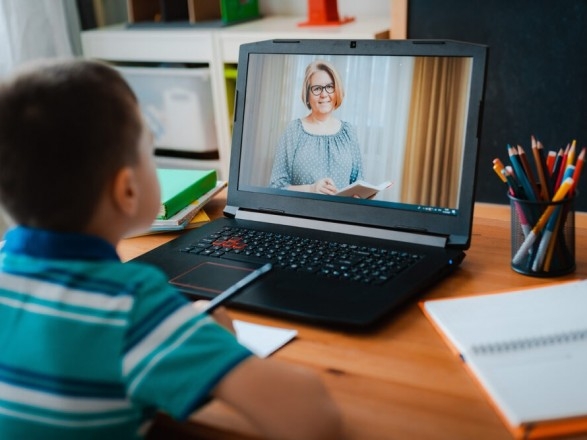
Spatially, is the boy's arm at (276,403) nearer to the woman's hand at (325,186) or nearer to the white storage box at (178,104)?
the woman's hand at (325,186)

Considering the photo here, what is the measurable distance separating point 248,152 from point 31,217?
54cm

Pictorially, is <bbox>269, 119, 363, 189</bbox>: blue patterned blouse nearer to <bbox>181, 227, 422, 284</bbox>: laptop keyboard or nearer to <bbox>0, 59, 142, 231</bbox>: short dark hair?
<bbox>181, 227, 422, 284</bbox>: laptop keyboard

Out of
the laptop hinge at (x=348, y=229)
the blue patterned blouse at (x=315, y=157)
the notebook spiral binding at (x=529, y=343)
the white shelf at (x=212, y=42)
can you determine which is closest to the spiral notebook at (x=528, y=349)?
the notebook spiral binding at (x=529, y=343)

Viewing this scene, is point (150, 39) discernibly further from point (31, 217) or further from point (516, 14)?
point (31, 217)

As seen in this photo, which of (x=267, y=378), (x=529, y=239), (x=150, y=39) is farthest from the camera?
(x=150, y=39)

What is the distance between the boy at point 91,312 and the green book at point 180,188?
1.61 ft

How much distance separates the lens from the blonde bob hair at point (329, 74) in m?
1.15

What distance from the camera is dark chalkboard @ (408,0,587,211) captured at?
1.87 m

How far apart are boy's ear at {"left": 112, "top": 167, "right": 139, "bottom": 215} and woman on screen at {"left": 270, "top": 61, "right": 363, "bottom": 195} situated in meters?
0.46

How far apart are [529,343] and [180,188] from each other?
70 cm

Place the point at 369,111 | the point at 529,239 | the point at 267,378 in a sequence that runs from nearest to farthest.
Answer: the point at 267,378 < the point at 529,239 < the point at 369,111

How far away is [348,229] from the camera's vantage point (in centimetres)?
115

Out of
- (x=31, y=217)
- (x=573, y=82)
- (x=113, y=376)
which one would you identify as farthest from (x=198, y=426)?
(x=573, y=82)

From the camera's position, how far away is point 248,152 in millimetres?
1241
